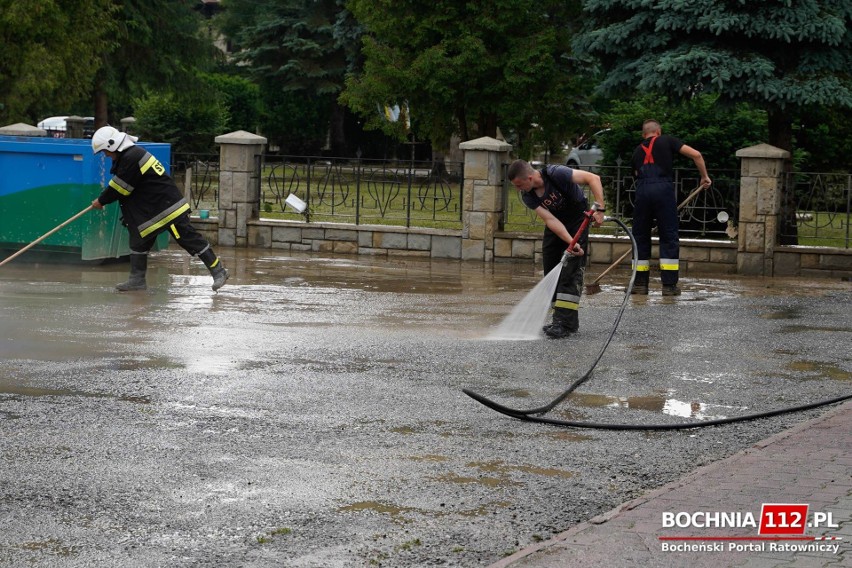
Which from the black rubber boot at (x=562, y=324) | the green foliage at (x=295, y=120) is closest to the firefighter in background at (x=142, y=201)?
the black rubber boot at (x=562, y=324)

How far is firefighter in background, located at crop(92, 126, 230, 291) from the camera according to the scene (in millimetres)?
12148

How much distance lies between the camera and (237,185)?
1767 centimetres

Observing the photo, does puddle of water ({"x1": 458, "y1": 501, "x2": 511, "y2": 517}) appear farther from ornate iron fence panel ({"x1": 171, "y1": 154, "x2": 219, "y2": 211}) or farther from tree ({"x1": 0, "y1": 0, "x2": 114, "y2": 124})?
tree ({"x1": 0, "y1": 0, "x2": 114, "y2": 124})

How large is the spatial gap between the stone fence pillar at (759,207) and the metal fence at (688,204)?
316mm

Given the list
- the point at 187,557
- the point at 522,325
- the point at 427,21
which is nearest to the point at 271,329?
the point at 522,325

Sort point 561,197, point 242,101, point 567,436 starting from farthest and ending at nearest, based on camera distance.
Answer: point 242,101 < point 561,197 < point 567,436

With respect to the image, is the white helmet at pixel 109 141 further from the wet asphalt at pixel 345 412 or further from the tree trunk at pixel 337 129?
the tree trunk at pixel 337 129

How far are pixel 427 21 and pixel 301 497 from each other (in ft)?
73.4

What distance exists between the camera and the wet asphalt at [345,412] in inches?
204

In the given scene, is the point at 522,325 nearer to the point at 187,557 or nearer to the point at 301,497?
the point at 301,497

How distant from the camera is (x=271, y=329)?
10367mm

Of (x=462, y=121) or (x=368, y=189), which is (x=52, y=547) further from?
(x=462, y=121)

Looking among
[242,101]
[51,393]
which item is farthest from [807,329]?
[242,101]

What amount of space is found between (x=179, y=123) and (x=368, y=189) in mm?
20991
